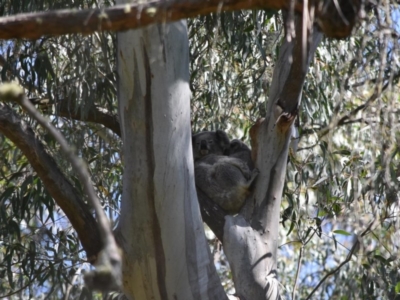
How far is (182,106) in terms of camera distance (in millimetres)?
3883

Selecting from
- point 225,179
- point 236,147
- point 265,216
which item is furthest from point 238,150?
point 265,216

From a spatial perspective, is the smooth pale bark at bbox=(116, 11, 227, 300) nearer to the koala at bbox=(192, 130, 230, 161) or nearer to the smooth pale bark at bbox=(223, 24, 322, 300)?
the smooth pale bark at bbox=(223, 24, 322, 300)

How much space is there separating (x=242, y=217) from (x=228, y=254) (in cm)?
23

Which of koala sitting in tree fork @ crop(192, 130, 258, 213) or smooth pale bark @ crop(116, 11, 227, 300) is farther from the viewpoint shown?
koala sitting in tree fork @ crop(192, 130, 258, 213)

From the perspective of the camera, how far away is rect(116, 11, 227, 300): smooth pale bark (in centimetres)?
377

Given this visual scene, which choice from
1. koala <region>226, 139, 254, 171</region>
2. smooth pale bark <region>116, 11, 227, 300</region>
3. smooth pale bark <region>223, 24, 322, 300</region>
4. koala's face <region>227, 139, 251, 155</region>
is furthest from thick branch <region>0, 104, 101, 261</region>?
koala's face <region>227, 139, 251, 155</region>

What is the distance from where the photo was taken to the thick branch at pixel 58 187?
11.9ft

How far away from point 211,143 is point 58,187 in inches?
93.2

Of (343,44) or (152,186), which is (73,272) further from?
(343,44)

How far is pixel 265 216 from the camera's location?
414cm

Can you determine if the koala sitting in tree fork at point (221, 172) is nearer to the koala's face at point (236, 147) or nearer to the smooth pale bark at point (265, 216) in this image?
the koala's face at point (236, 147)

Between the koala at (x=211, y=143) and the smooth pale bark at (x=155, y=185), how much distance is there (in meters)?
1.98

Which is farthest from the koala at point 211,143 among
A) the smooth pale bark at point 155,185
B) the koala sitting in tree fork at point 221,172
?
the smooth pale bark at point 155,185

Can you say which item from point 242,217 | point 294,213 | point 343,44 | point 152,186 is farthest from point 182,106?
point 343,44
